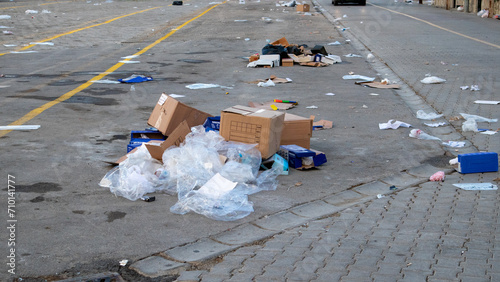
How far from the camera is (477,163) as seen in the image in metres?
5.52

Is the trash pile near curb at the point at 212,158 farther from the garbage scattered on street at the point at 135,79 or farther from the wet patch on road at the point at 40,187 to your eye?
the garbage scattered on street at the point at 135,79

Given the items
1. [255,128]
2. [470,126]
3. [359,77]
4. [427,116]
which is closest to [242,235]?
[255,128]

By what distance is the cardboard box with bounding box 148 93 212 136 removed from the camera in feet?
19.8

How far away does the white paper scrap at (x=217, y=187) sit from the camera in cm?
483

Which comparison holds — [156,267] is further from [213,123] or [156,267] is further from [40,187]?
[213,123]

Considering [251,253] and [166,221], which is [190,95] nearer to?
[166,221]

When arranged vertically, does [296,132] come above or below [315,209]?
above

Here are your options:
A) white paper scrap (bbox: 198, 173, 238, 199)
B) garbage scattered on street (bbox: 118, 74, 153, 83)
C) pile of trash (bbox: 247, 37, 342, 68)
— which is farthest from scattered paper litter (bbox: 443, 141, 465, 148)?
pile of trash (bbox: 247, 37, 342, 68)

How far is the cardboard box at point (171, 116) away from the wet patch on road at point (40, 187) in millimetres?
1331

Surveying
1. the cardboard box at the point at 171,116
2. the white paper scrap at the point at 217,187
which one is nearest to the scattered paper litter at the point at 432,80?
the cardboard box at the point at 171,116

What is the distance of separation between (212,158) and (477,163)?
97.4 inches

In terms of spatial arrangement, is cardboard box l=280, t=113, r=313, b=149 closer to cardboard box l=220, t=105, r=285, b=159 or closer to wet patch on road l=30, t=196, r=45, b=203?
cardboard box l=220, t=105, r=285, b=159

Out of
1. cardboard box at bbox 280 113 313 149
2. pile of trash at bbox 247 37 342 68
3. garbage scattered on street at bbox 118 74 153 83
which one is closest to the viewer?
cardboard box at bbox 280 113 313 149

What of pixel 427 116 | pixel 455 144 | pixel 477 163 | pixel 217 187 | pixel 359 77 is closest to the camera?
pixel 217 187
